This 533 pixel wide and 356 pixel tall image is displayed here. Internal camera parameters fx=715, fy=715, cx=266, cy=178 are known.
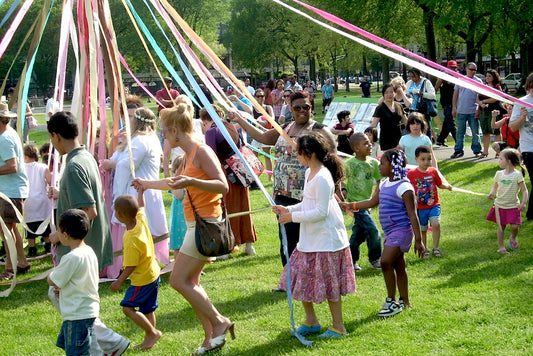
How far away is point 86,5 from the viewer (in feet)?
17.9

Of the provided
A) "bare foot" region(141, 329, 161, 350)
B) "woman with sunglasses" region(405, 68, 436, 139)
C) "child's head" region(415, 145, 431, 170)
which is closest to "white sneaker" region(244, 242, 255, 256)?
"child's head" region(415, 145, 431, 170)

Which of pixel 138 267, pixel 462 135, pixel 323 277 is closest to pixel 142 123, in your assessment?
pixel 138 267

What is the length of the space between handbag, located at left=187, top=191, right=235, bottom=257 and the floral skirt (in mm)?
595

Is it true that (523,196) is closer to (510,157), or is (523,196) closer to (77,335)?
(510,157)

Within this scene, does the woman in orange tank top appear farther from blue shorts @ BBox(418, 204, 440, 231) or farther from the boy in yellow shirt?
blue shorts @ BBox(418, 204, 440, 231)

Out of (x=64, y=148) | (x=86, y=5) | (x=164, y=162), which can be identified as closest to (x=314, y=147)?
(x=64, y=148)

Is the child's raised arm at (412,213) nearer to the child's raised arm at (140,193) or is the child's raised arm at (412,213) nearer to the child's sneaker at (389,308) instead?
the child's sneaker at (389,308)

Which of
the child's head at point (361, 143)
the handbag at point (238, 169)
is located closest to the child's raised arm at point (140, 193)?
the handbag at point (238, 169)

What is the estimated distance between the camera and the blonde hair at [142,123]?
21.7ft

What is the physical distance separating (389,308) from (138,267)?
6.25 feet

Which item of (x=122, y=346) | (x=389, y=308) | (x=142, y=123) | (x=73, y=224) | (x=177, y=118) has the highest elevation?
(x=177, y=118)

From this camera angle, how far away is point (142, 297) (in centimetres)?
493

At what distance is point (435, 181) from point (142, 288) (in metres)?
3.42

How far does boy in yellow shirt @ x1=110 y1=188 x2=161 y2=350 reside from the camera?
191 inches
